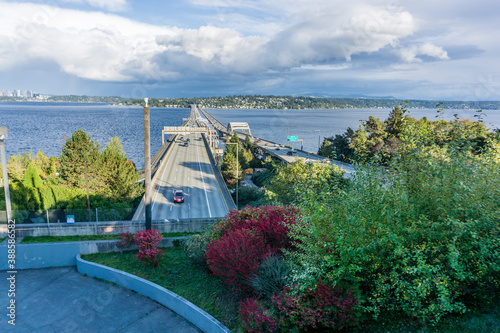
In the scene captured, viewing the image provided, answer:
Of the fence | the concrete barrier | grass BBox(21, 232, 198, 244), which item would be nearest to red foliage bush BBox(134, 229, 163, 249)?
the concrete barrier

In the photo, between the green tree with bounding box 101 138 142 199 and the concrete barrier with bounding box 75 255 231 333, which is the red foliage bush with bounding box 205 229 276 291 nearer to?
the concrete barrier with bounding box 75 255 231 333

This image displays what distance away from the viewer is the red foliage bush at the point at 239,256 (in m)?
10.9

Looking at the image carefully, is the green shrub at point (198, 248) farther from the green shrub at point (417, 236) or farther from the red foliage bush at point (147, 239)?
the green shrub at point (417, 236)

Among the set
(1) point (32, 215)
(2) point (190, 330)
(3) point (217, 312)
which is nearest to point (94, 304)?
(2) point (190, 330)

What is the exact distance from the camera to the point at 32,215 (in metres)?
18.6

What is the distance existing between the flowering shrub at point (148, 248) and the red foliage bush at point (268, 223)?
3.11 meters

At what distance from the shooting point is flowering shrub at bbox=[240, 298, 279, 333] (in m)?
8.81

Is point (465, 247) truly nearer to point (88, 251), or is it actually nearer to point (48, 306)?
point (48, 306)

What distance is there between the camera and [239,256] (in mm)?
11109

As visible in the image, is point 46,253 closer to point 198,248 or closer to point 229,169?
point 198,248

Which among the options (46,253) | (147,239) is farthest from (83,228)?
(147,239)

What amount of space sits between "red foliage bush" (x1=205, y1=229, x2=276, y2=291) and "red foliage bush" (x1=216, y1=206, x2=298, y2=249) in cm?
59

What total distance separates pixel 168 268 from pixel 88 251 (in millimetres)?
4914

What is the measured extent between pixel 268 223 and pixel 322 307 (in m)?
4.70
